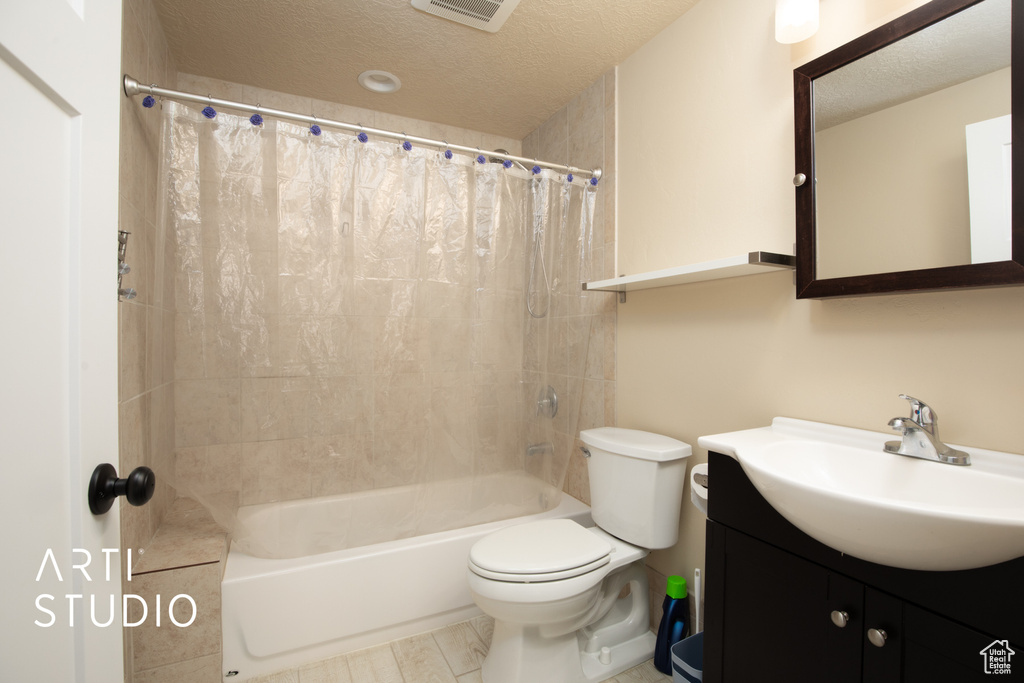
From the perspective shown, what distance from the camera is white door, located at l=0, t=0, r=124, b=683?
1.52ft

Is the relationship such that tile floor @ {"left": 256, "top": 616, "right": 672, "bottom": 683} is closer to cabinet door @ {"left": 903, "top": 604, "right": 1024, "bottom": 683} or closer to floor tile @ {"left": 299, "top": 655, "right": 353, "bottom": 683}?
floor tile @ {"left": 299, "top": 655, "right": 353, "bottom": 683}

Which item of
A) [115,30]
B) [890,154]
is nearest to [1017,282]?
[890,154]

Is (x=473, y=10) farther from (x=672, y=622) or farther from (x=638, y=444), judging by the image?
(x=672, y=622)

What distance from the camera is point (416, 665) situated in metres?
1.67

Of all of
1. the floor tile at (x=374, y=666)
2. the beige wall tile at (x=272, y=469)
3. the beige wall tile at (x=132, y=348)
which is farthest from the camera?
the beige wall tile at (x=272, y=469)

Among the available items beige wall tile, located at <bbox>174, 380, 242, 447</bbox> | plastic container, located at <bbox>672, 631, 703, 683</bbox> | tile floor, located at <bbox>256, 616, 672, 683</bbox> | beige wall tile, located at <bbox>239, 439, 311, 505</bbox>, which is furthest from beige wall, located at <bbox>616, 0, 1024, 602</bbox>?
beige wall tile, located at <bbox>174, 380, 242, 447</bbox>

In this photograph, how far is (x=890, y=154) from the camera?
114cm

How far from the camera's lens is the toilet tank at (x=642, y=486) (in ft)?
5.37

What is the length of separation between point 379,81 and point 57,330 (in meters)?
2.02

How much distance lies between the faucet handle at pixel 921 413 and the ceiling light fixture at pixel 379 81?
2.22 meters

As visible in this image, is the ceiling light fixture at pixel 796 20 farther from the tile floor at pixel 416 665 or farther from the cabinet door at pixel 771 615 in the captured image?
the tile floor at pixel 416 665

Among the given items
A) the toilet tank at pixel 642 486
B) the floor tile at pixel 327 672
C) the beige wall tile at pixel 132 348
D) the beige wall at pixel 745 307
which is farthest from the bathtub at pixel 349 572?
the beige wall at pixel 745 307

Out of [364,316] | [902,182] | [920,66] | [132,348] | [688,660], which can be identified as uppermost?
[920,66]

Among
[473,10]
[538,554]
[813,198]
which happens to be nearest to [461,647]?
[538,554]
